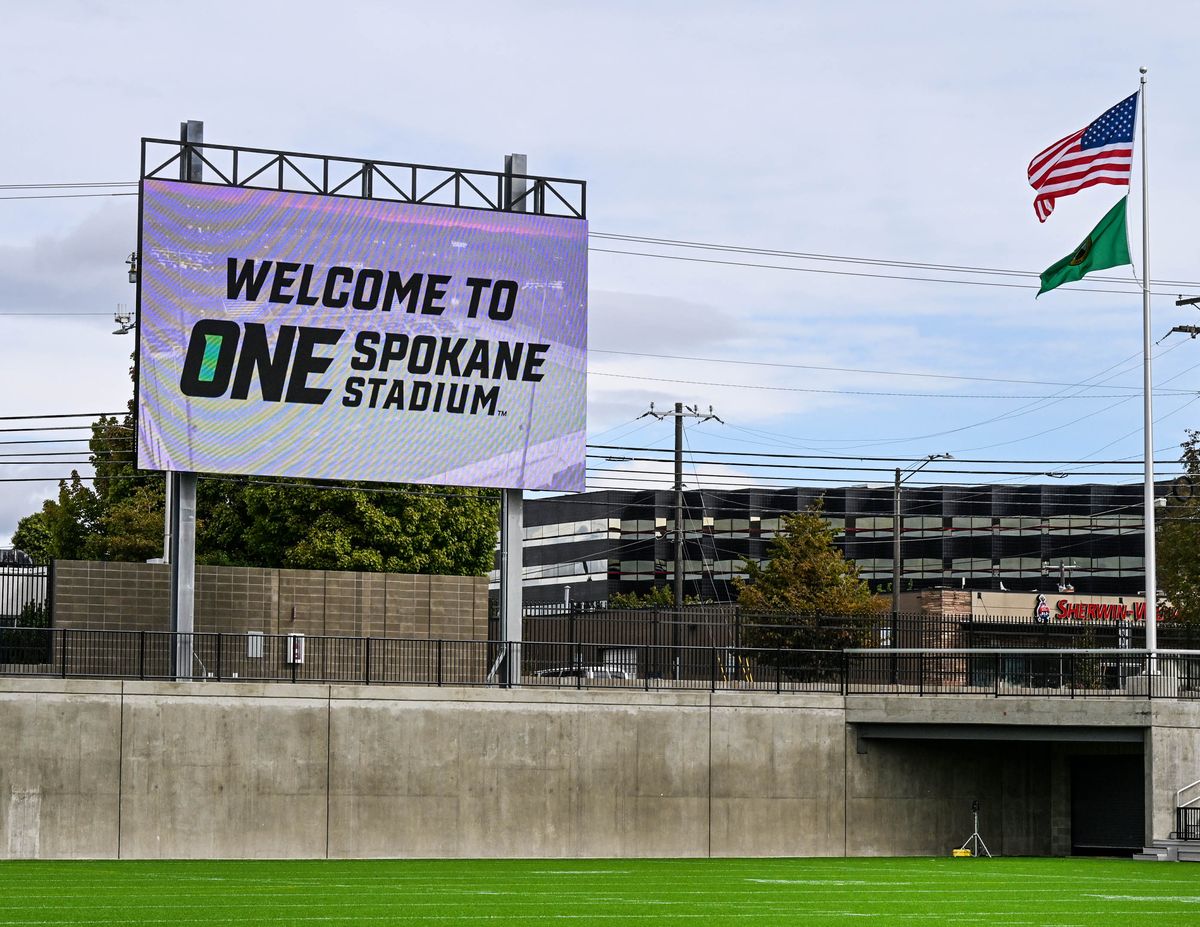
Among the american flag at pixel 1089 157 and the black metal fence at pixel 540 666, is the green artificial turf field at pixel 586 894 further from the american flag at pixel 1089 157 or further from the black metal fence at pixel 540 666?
the american flag at pixel 1089 157

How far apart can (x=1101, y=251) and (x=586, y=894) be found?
19320 mm

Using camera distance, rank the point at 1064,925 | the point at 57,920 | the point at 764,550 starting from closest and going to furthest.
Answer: the point at 57,920 < the point at 1064,925 < the point at 764,550

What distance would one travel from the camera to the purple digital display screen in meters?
34.1

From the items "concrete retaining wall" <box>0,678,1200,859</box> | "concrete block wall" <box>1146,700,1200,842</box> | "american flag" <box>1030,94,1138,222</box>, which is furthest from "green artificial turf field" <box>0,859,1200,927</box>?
"american flag" <box>1030,94,1138,222</box>

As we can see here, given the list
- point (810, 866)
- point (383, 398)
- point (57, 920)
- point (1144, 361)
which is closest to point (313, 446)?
point (383, 398)

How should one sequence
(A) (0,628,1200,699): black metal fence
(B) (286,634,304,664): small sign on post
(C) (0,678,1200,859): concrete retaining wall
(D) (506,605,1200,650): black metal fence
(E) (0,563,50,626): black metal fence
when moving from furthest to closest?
(D) (506,605,1200,650): black metal fence
(E) (0,563,50,626): black metal fence
(B) (286,634,304,664): small sign on post
(A) (0,628,1200,699): black metal fence
(C) (0,678,1200,859): concrete retaining wall

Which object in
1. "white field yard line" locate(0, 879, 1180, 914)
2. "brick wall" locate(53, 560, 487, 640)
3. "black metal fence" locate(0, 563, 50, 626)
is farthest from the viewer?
"black metal fence" locate(0, 563, 50, 626)

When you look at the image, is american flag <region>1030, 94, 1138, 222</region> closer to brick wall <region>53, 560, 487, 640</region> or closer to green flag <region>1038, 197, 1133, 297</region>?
green flag <region>1038, 197, 1133, 297</region>

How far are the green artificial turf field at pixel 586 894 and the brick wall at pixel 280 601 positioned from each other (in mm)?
8964

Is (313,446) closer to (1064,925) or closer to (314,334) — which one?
(314,334)

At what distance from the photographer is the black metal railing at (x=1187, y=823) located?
114 feet

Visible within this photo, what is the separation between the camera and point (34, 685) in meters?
31.2

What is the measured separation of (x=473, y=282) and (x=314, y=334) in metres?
3.45

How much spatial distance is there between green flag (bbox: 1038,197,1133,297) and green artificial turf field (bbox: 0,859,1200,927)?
11.5 meters
